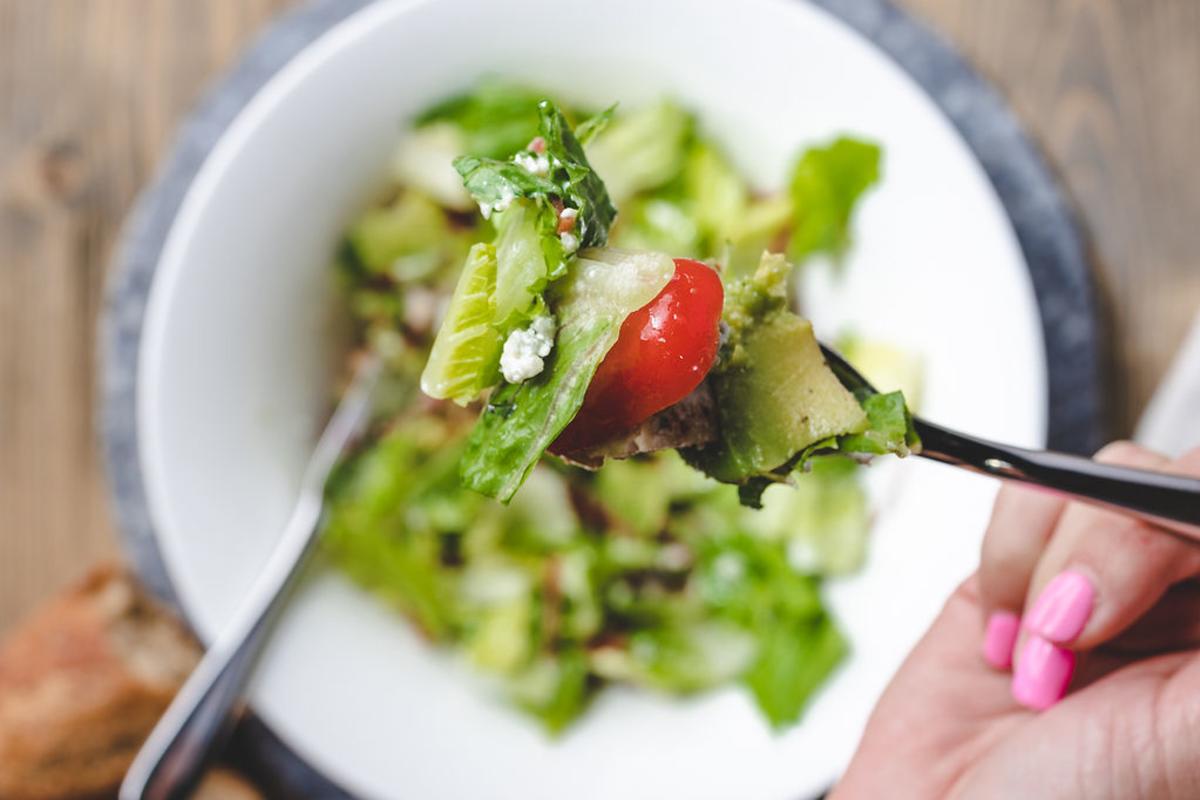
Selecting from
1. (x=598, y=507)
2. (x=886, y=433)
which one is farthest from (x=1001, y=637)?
(x=598, y=507)

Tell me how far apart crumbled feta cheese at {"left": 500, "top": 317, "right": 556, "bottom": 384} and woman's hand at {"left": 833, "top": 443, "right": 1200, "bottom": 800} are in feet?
2.90

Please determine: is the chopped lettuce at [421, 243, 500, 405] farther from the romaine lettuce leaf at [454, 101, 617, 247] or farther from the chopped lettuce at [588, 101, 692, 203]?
the chopped lettuce at [588, 101, 692, 203]

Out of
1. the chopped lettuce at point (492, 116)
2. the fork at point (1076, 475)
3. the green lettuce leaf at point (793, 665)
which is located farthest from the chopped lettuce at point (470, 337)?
the green lettuce leaf at point (793, 665)

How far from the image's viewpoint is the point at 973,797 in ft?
4.84

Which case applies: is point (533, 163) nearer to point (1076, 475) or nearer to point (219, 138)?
point (1076, 475)

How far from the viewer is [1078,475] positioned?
4.24 feet

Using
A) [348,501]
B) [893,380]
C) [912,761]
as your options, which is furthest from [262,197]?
[912,761]

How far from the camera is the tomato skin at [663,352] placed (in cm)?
107

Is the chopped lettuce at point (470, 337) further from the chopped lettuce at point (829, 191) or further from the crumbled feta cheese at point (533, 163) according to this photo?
the chopped lettuce at point (829, 191)

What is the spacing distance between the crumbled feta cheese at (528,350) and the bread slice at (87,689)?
5.01ft

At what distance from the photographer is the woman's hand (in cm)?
141

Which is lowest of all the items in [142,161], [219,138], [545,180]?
[142,161]

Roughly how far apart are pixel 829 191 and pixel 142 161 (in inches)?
58.5

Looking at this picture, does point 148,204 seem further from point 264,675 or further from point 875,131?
point 875,131
